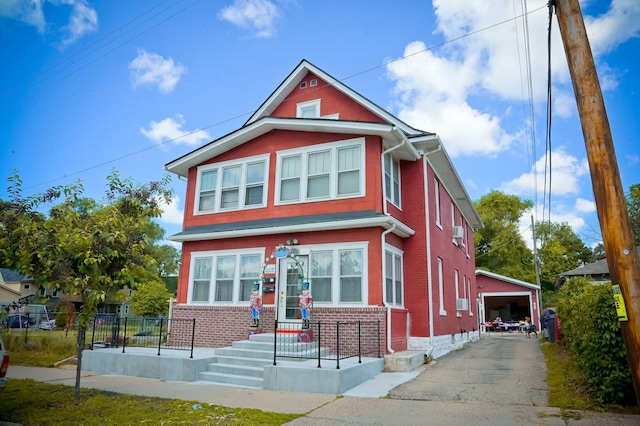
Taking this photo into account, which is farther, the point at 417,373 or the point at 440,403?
the point at 417,373

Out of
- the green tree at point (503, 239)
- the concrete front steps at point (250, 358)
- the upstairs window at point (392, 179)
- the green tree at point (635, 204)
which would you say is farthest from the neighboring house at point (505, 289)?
the concrete front steps at point (250, 358)

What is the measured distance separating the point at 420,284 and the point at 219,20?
1061 centimetres

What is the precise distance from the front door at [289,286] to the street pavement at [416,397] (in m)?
3.20

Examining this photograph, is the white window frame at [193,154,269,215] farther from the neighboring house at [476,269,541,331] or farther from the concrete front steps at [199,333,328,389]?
the neighboring house at [476,269,541,331]

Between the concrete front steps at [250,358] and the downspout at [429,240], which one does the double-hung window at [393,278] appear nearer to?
the downspout at [429,240]

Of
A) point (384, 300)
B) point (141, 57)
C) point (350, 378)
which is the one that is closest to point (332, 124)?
point (384, 300)

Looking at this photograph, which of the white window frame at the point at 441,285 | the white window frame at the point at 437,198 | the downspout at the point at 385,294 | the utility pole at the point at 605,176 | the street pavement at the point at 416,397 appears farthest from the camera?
the white window frame at the point at 437,198

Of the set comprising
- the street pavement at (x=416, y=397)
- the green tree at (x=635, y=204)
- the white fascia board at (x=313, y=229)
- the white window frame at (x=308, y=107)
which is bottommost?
the street pavement at (x=416, y=397)

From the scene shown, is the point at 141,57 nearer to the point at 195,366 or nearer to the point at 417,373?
the point at 195,366

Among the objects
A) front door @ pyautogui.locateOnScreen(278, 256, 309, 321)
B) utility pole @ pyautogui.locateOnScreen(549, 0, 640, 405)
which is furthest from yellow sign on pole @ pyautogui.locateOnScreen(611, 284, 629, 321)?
front door @ pyautogui.locateOnScreen(278, 256, 309, 321)

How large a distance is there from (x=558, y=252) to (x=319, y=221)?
4347 cm

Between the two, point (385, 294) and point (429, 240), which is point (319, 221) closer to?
point (385, 294)

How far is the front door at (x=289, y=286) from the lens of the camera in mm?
12352

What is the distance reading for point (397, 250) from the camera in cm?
1283
